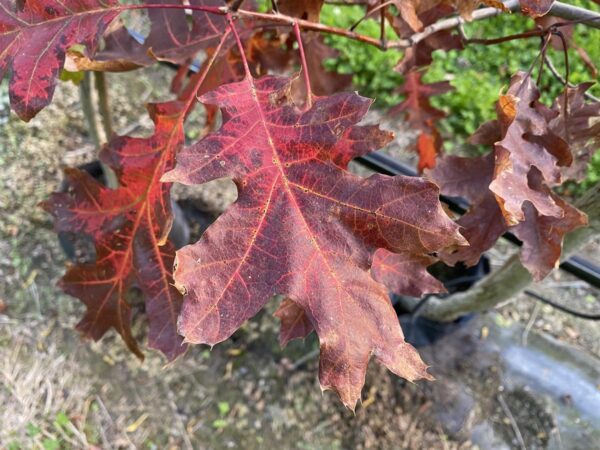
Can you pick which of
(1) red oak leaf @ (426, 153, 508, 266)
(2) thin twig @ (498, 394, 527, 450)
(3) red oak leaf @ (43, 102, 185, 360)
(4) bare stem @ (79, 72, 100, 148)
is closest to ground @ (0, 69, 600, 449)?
(2) thin twig @ (498, 394, 527, 450)

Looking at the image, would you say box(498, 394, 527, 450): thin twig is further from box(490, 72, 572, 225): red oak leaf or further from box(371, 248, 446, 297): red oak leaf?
box(490, 72, 572, 225): red oak leaf

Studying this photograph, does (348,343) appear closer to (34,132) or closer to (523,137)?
(523,137)

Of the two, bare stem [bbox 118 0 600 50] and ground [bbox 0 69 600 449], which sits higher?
bare stem [bbox 118 0 600 50]

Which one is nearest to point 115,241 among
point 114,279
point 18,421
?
point 114,279

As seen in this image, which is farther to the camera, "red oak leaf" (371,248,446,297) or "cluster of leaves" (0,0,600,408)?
"red oak leaf" (371,248,446,297)

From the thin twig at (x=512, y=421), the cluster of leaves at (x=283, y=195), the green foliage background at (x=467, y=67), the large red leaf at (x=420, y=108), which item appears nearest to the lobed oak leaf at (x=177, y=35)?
the cluster of leaves at (x=283, y=195)

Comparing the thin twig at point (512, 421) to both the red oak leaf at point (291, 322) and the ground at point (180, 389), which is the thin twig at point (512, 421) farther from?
the red oak leaf at point (291, 322)

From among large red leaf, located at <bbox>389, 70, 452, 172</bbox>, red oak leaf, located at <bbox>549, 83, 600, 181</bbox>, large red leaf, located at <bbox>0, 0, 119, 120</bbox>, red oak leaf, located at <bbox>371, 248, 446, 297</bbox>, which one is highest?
large red leaf, located at <bbox>0, 0, 119, 120</bbox>

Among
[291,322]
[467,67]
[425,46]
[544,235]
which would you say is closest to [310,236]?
[291,322]

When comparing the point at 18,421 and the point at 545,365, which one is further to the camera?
the point at 545,365
